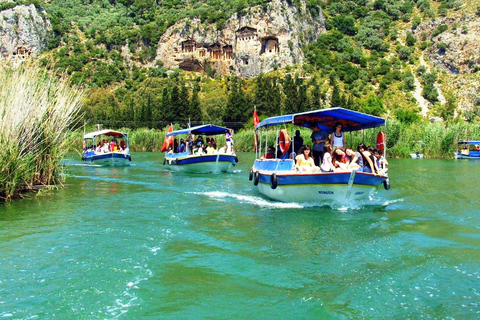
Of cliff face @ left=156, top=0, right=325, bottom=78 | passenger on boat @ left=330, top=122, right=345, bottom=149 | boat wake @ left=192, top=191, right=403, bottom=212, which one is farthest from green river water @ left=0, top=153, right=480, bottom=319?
cliff face @ left=156, top=0, right=325, bottom=78

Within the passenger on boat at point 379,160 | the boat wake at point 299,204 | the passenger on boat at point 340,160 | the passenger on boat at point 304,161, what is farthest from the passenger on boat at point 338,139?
the boat wake at point 299,204

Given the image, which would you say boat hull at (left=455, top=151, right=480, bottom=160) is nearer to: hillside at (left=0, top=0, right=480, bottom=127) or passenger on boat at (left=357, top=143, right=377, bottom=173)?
passenger on boat at (left=357, top=143, right=377, bottom=173)

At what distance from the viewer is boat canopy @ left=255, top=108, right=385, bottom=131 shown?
1712 centimetres

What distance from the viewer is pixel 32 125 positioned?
53.0 feet

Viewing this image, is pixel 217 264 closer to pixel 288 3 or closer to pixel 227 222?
pixel 227 222

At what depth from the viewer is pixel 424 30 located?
133 m

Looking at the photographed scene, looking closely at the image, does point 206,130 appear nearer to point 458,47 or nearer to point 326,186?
point 326,186

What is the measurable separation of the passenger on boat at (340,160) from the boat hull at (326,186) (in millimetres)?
436

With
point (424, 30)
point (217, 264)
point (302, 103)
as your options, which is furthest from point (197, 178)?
point (424, 30)

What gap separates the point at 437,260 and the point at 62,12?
18768 centimetres

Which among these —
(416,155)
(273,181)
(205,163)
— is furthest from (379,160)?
(416,155)

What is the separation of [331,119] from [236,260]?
10.8 meters

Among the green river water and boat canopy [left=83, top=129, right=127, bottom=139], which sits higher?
boat canopy [left=83, top=129, right=127, bottom=139]

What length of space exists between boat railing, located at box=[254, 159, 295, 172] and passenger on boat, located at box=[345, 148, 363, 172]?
1926 millimetres
